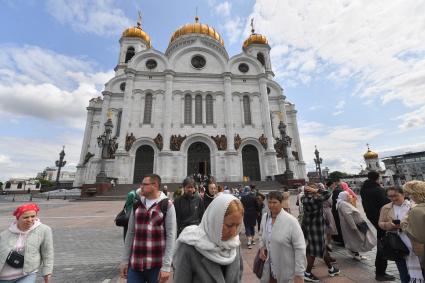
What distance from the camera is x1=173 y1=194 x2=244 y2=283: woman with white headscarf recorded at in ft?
5.03

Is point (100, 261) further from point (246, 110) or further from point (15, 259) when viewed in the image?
point (246, 110)

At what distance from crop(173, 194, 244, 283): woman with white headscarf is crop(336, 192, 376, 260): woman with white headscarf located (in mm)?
3705

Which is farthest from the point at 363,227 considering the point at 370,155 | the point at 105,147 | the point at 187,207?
the point at 370,155

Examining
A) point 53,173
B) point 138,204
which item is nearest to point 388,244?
point 138,204

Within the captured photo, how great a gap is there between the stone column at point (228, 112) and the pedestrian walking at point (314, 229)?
2216 centimetres

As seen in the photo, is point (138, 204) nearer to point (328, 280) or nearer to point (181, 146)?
point (328, 280)

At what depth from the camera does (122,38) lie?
36406 millimetres

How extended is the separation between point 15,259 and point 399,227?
4743 mm

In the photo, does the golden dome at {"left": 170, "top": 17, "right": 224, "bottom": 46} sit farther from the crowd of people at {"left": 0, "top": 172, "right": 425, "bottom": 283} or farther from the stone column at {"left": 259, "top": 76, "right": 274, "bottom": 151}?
the crowd of people at {"left": 0, "top": 172, "right": 425, "bottom": 283}

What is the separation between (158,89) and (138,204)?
27.3 metres

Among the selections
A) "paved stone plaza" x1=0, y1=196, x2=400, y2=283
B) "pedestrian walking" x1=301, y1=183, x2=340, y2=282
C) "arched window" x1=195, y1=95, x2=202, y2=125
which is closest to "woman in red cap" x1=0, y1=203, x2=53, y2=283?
"paved stone plaza" x1=0, y1=196, x2=400, y2=283

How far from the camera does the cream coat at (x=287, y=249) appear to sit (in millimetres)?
2285

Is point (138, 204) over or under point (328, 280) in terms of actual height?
over

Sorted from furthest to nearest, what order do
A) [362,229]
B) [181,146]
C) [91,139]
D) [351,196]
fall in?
[91,139] → [181,146] → [351,196] → [362,229]
